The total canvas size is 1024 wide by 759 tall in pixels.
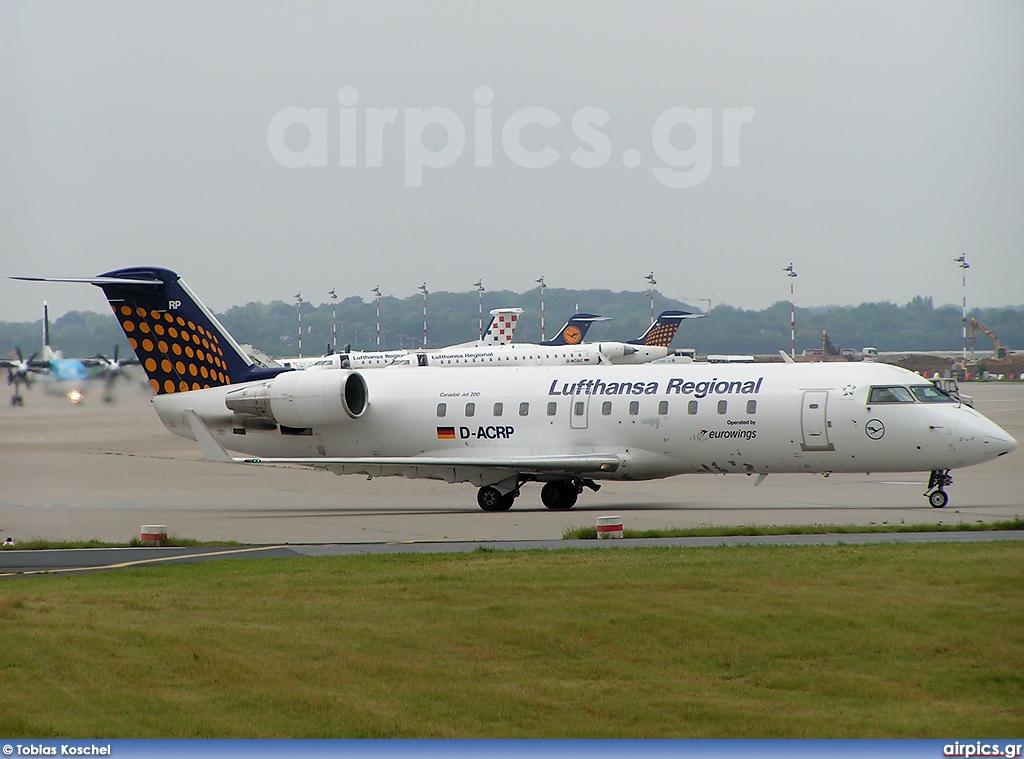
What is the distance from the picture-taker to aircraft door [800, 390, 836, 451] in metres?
28.7

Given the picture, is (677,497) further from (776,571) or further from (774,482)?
(776,571)

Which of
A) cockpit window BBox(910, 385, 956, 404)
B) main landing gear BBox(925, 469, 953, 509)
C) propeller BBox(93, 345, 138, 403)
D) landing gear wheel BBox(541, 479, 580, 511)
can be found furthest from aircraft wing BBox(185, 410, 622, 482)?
propeller BBox(93, 345, 138, 403)

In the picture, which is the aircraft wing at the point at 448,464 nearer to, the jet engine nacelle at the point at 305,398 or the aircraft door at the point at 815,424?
the jet engine nacelle at the point at 305,398

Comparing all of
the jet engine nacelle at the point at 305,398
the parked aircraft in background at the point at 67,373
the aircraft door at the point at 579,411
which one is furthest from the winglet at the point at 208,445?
the parked aircraft in background at the point at 67,373

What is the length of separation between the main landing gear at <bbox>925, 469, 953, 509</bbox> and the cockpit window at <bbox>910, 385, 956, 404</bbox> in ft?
4.92

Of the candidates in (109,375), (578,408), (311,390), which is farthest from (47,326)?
(578,408)

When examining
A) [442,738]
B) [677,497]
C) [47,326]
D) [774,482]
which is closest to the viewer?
[442,738]

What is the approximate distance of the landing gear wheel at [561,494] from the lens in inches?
1228

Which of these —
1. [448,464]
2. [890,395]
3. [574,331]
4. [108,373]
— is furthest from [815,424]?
[574,331]

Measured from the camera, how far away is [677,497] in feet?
110

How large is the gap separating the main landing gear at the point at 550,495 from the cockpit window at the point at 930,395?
25.4 feet

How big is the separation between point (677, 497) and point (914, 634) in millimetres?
19393

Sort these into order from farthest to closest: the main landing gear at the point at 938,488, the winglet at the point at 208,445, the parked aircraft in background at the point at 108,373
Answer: the parked aircraft in background at the point at 108,373 < the winglet at the point at 208,445 < the main landing gear at the point at 938,488

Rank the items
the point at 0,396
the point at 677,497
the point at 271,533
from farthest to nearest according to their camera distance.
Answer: the point at 0,396 < the point at 677,497 < the point at 271,533
